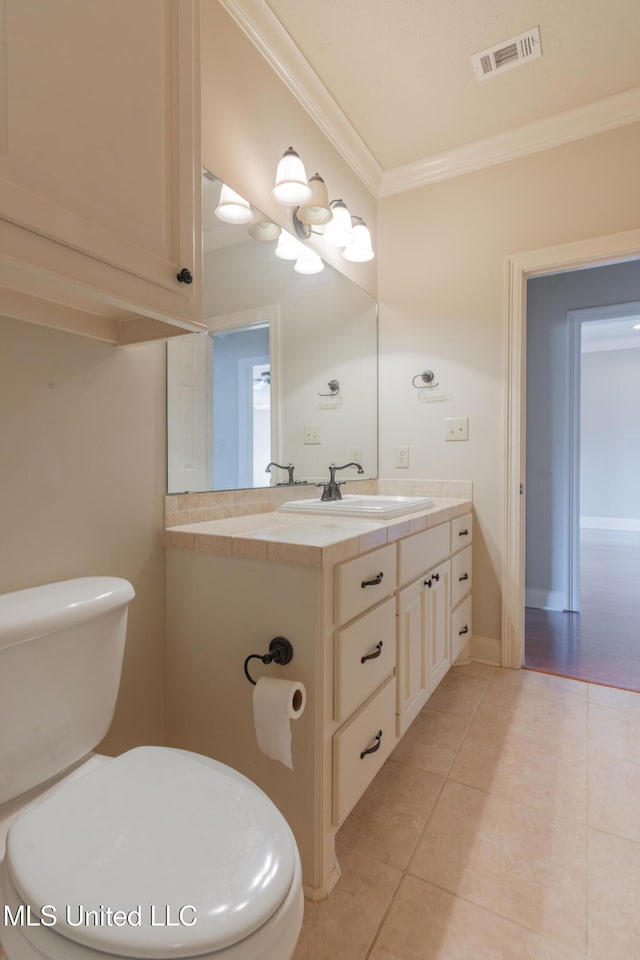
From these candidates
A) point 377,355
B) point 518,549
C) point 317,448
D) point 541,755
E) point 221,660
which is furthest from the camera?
point 377,355

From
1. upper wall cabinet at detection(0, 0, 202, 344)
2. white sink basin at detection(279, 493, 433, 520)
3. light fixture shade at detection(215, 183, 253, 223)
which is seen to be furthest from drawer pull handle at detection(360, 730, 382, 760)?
light fixture shade at detection(215, 183, 253, 223)

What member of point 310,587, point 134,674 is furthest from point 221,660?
point 310,587

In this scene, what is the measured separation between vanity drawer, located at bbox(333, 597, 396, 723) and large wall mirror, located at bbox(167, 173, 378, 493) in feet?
2.13

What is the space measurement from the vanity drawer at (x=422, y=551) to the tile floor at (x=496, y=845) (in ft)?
2.13

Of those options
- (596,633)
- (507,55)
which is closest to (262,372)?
(507,55)

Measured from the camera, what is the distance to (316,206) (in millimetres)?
1802

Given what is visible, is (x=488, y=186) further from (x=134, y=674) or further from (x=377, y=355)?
(x=134, y=674)

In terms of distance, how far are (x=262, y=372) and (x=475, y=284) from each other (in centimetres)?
129

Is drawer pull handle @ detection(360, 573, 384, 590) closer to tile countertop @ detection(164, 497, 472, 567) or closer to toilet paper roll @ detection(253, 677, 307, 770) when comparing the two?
tile countertop @ detection(164, 497, 472, 567)

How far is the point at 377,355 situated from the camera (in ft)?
8.57

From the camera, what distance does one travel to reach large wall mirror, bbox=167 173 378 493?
1.44 meters

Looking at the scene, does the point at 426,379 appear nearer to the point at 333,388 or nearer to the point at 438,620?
the point at 333,388

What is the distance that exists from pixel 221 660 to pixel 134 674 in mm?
247

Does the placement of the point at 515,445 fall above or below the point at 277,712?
above
